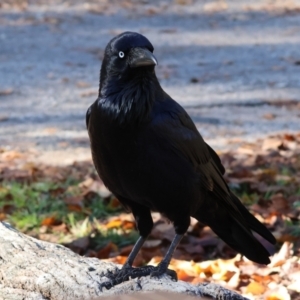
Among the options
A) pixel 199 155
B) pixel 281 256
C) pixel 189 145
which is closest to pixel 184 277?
pixel 281 256

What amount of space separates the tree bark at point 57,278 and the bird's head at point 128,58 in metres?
0.90

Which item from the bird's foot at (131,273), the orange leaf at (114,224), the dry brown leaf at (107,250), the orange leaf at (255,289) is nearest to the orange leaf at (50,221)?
the orange leaf at (114,224)

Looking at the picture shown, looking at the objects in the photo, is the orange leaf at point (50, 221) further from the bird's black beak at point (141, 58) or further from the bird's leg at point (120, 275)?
the bird's black beak at point (141, 58)

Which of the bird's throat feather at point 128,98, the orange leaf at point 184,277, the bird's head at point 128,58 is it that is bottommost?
the orange leaf at point 184,277

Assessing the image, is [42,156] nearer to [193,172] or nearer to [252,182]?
[252,182]

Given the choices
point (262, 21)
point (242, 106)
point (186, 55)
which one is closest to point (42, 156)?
point (242, 106)

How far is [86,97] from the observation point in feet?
35.4

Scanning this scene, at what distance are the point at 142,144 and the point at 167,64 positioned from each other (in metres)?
9.19

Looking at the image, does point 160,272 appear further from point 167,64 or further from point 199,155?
point 167,64

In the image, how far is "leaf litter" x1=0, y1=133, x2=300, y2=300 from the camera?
495 centimetres

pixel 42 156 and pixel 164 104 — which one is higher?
pixel 164 104

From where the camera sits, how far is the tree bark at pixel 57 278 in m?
3.34

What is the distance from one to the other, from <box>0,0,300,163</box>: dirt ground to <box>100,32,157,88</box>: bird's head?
387cm

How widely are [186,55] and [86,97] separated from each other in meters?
3.35
